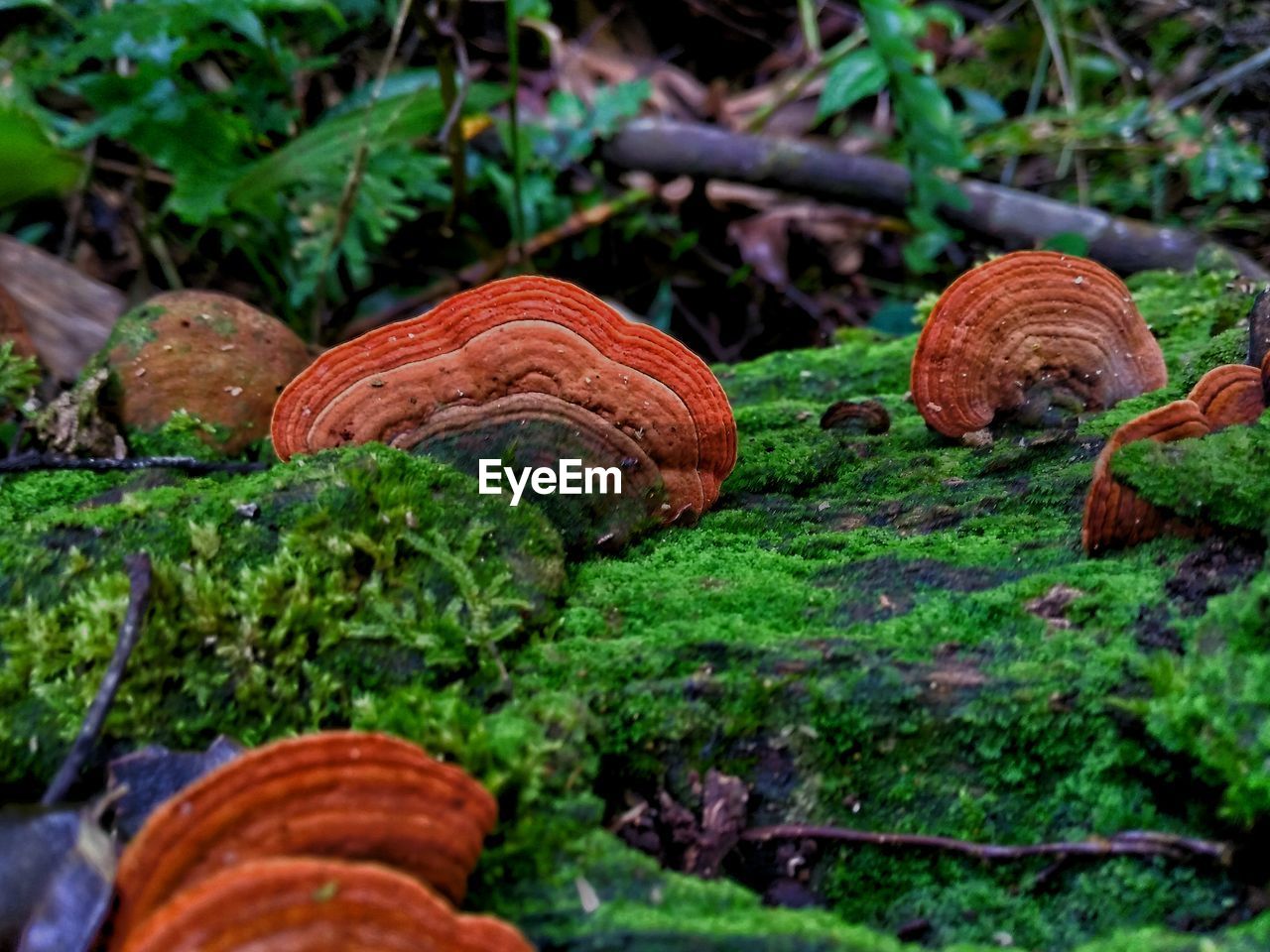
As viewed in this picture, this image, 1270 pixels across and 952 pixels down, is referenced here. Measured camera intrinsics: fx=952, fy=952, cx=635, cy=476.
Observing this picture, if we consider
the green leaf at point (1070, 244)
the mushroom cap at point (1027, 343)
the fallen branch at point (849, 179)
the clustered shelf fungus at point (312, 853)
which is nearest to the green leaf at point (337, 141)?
the fallen branch at point (849, 179)

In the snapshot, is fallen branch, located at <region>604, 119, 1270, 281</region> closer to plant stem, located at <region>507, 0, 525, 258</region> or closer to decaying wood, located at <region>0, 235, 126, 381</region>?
plant stem, located at <region>507, 0, 525, 258</region>

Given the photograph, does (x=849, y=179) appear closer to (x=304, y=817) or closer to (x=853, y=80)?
(x=853, y=80)

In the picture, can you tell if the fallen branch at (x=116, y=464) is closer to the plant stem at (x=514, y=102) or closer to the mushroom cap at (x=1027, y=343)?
the mushroom cap at (x=1027, y=343)

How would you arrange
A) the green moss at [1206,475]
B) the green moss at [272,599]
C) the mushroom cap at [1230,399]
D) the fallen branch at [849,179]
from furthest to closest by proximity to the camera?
the fallen branch at [849,179], the mushroom cap at [1230,399], the green moss at [1206,475], the green moss at [272,599]

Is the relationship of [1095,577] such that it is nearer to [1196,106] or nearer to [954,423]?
[954,423]

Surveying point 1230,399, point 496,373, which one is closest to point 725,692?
point 496,373

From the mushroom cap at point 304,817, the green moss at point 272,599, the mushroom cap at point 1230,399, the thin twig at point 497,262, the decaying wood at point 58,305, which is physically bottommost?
the thin twig at point 497,262

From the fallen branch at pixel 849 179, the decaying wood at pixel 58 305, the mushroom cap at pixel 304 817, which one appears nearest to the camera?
the mushroom cap at pixel 304 817

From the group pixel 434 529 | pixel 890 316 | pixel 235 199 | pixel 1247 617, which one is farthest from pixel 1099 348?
pixel 235 199
